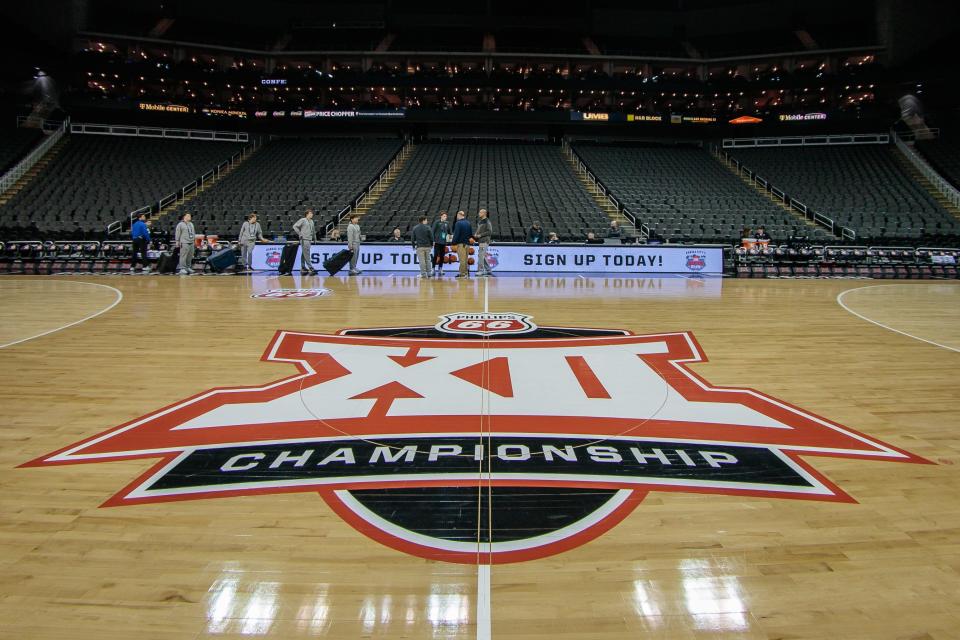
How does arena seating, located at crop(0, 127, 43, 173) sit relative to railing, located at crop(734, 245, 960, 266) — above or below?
above

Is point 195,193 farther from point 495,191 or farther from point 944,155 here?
point 944,155

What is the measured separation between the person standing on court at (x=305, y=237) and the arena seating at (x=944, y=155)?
25.6m

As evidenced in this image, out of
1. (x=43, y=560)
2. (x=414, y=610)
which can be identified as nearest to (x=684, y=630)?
(x=414, y=610)

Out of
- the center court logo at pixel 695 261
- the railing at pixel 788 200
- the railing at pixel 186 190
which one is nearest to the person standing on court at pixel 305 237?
the railing at pixel 186 190

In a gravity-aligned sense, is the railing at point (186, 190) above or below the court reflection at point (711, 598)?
above

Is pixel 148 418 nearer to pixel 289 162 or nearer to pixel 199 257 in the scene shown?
pixel 199 257

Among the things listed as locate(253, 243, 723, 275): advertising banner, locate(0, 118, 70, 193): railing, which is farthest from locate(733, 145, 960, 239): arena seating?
locate(0, 118, 70, 193): railing

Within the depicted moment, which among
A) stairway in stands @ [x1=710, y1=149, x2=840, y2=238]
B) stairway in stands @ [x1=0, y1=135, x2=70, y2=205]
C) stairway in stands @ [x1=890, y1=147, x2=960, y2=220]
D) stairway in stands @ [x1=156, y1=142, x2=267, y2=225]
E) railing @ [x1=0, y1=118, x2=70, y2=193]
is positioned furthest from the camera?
railing @ [x1=0, y1=118, x2=70, y2=193]

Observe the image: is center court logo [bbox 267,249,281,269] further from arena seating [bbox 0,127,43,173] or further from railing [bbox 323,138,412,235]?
arena seating [bbox 0,127,43,173]

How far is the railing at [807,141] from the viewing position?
85.1ft

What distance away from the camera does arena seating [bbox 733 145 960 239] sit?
59.1 feet

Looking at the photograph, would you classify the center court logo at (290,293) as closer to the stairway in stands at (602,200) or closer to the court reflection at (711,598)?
the court reflection at (711,598)

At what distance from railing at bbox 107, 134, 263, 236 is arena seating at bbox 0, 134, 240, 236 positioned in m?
0.32

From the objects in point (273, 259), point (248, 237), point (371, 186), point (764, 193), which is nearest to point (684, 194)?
point (764, 193)
